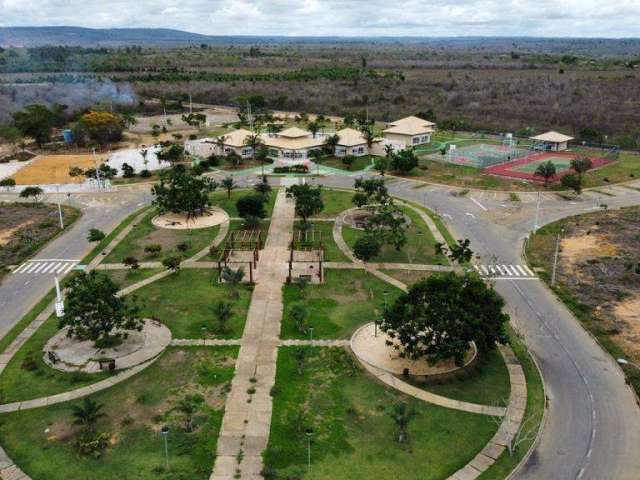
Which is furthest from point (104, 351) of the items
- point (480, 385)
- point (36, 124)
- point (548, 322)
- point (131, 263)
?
point (36, 124)

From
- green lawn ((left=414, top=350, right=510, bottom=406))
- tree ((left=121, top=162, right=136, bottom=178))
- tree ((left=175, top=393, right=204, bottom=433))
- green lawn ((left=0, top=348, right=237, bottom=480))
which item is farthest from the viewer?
tree ((left=121, top=162, right=136, bottom=178))

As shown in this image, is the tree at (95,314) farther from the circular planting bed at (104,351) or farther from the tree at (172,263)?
the tree at (172,263)

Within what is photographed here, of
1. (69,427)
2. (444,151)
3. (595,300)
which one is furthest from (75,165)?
(595,300)

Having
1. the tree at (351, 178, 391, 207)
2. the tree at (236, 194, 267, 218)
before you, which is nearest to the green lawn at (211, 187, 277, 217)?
the tree at (236, 194, 267, 218)

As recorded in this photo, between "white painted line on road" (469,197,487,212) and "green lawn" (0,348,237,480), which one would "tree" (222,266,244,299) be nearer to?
"green lawn" (0,348,237,480)

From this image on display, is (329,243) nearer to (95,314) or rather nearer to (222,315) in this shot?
(222,315)

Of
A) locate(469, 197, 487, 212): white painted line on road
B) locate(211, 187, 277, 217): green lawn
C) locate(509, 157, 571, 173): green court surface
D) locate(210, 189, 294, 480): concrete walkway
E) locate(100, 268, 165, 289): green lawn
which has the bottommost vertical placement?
locate(100, 268, 165, 289): green lawn
